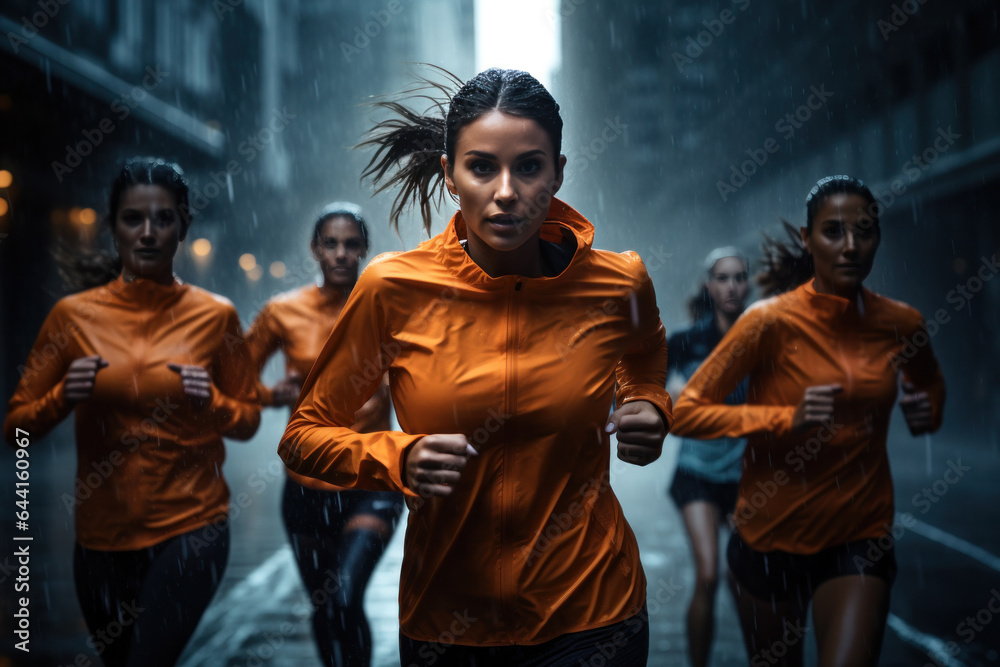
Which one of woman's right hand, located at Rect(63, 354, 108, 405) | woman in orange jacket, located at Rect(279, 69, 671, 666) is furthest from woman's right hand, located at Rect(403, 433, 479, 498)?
woman's right hand, located at Rect(63, 354, 108, 405)

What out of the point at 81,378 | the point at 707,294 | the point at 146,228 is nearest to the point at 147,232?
the point at 146,228

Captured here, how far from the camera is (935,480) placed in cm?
1309

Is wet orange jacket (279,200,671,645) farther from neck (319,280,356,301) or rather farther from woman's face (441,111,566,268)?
neck (319,280,356,301)

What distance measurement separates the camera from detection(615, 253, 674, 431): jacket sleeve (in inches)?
→ 106

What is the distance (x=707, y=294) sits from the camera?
6055 mm

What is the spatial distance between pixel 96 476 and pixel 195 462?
0.40m

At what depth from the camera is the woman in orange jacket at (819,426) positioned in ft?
11.9

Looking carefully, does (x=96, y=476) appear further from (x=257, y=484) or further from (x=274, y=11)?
(x=274, y=11)

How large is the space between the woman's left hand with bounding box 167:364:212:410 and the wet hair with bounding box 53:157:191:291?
2.29 ft

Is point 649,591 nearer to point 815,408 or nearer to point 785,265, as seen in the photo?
point 785,265

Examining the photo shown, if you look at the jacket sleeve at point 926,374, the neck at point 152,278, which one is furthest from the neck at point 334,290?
the jacket sleeve at point 926,374

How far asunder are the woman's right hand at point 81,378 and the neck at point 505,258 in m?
1.92

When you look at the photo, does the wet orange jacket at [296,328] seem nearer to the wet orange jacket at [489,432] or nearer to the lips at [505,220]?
the wet orange jacket at [489,432]

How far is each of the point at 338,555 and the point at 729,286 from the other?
9.81ft
